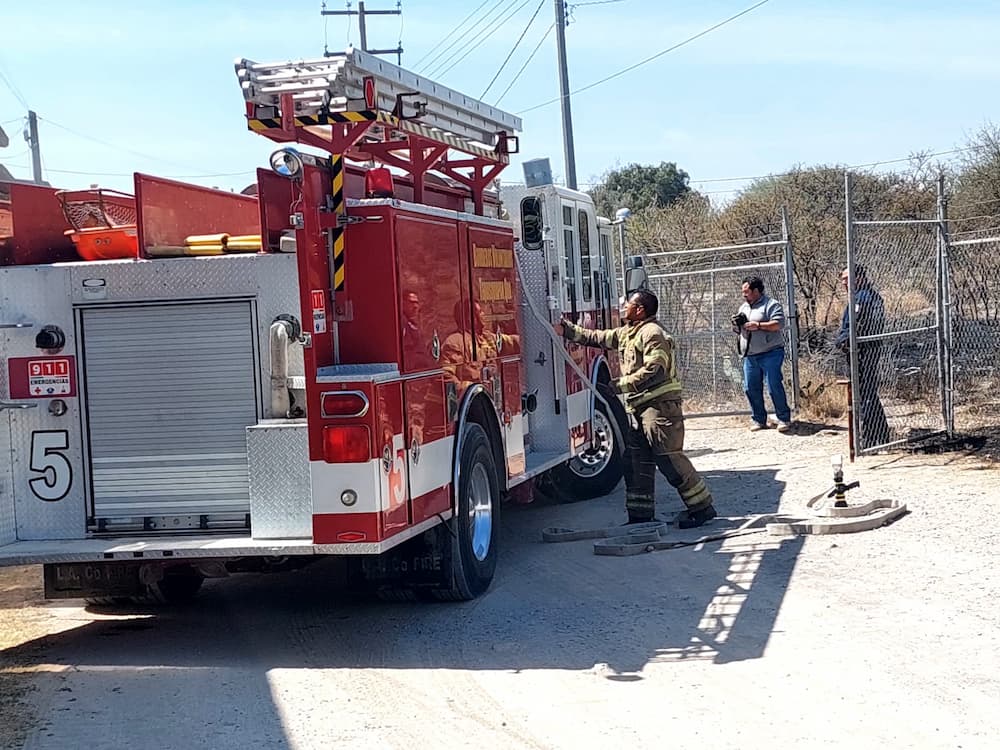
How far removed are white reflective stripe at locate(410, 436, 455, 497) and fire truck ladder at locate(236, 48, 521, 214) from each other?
1.76 meters

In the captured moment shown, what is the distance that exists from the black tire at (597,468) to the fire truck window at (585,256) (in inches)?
41.7

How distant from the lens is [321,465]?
22.5 ft

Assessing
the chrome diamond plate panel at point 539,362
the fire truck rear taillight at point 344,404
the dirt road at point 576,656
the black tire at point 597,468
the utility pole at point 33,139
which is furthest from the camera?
the utility pole at point 33,139

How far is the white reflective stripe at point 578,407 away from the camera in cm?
1098

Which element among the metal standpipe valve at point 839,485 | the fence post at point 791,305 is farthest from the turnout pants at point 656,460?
the fence post at point 791,305

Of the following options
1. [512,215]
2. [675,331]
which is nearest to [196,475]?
[512,215]

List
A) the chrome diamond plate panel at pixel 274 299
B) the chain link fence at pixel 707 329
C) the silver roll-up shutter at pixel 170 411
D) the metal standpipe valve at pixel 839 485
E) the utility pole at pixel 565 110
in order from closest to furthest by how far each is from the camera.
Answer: the chrome diamond plate panel at pixel 274 299, the silver roll-up shutter at pixel 170 411, the metal standpipe valve at pixel 839 485, the chain link fence at pixel 707 329, the utility pole at pixel 565 110

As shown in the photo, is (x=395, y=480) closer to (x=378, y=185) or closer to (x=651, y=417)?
(x=378, y=185)

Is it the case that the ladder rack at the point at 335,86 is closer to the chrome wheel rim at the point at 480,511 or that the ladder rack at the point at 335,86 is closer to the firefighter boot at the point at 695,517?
the chrome wheel rim at the point at 480,511

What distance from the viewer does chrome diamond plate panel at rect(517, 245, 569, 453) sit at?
1041 cm

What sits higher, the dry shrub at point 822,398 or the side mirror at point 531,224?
the side mirror at point 531,224

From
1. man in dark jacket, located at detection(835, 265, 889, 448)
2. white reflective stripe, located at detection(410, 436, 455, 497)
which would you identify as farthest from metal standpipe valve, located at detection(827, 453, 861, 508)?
white reflective stripe, located at detection(410, 436, 455, 497)

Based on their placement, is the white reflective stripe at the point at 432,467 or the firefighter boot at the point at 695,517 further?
the firefighter boot at the point at 695,517

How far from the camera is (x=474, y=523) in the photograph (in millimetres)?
8578
